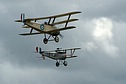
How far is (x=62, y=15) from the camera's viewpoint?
14862 centimetres

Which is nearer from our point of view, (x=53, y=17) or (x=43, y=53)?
(x=53, y=17)

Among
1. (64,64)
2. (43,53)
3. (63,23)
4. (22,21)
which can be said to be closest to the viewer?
(22,21)

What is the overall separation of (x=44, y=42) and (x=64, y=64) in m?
18.2

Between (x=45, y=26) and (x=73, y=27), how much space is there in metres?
7.05

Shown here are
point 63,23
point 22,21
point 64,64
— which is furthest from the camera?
point 64,64

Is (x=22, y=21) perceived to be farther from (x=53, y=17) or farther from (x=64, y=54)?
(x=64, y=54)

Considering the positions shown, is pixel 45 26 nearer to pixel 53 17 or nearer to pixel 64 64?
pixel 53 17

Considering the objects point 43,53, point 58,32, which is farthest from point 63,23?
point 43,53

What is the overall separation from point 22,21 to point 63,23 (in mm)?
12183

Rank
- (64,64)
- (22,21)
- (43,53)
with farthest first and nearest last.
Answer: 1. (43,53)
2. (64,64)
3. (22,21)

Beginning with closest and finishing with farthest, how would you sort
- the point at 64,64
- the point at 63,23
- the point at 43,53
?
the point at 63,23 < the point at 64,64 < the point at 43,53

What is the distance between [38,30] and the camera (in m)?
147

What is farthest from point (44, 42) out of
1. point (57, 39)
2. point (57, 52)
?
point (57, 52)

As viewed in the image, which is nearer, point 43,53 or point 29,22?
point 29,22
